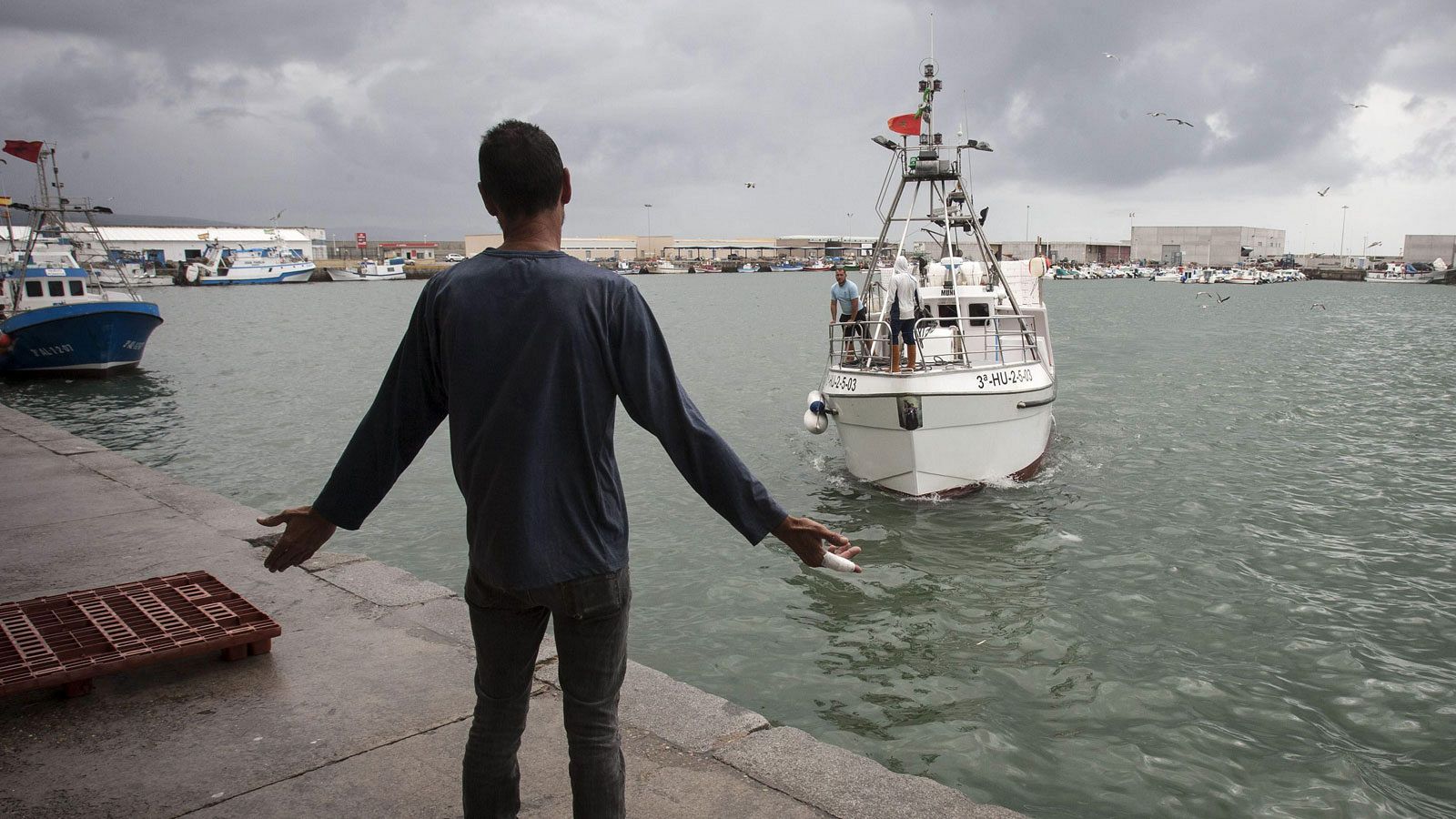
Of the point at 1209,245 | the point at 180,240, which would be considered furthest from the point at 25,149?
the point at 1209,245

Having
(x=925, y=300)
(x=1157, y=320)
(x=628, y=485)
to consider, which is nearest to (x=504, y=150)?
(x=628, y=485)

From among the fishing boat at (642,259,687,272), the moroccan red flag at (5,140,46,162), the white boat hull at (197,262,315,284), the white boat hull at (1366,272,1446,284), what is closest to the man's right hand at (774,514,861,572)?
the moroccan red flag at (5,140,46,162)

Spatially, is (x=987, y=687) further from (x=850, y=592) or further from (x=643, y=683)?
(x=643, y=683)

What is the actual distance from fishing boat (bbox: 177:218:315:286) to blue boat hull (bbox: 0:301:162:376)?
303 feet

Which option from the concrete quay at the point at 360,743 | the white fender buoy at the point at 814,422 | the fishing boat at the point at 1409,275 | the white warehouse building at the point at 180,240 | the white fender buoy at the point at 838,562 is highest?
the white warehouse building at the point at 180,240

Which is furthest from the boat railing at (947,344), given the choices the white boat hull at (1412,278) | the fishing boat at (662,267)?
the fishing boat at (662,267)

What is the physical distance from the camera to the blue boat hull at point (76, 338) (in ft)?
92.8

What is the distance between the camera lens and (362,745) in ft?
13.5

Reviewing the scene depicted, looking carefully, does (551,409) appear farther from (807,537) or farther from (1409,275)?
(1409,275)

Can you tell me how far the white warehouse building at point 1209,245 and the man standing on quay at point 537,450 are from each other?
673 feet

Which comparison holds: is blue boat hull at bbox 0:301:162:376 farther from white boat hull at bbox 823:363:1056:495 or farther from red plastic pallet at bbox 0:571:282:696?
red plastic pallet at bbox 0:571:282:696

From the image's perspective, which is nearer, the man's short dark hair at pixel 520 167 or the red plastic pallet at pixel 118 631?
the man's short dark hair at pixel 520 167

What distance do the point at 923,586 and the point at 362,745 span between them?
6720 millimetres

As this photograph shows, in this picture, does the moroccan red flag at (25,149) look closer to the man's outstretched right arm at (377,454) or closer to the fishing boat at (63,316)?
the fishing boat at (63,316)
